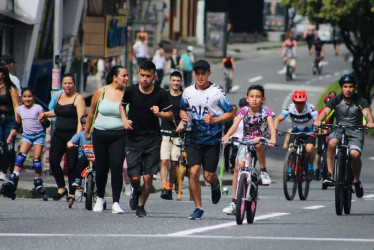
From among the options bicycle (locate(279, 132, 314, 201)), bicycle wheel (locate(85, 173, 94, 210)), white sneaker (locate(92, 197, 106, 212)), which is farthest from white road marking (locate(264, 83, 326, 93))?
white sneaker (locate(92, 197, 106, 212))

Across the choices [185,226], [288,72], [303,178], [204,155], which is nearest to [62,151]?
[204,155]

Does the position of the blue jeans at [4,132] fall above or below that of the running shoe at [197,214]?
above

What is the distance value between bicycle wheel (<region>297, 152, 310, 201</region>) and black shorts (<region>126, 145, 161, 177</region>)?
4.40m

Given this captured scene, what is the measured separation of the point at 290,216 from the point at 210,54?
134 feet

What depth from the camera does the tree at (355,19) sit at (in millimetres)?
32969

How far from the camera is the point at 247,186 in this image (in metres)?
11.7

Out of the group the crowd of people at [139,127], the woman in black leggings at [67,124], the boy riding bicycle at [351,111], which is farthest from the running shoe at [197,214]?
the boy riding bicycle at [351,111]

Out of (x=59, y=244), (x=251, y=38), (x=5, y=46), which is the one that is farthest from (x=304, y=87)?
(x=59, y=244)

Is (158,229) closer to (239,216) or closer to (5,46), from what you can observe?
(239,216)

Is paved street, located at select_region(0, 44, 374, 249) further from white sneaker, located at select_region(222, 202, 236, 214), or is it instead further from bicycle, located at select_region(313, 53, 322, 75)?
bicycle, located at select_region(313, 53, 322, 75)

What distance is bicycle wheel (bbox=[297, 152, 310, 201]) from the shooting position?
16.2m

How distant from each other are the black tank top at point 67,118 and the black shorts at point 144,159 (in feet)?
6.84

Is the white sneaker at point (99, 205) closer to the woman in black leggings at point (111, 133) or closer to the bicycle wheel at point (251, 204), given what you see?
the woman in black leggings at point (111, 133)

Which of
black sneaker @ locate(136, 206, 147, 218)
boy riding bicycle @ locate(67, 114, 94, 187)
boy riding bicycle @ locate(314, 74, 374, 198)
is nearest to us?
black sneaker @ locate(136, 206, 147, 218)
